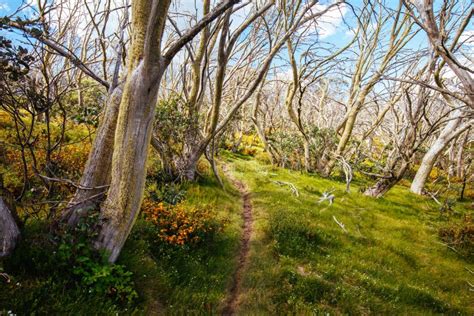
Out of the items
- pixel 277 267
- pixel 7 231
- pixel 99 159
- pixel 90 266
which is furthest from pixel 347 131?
pixel 7 231

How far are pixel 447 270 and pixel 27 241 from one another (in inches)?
335

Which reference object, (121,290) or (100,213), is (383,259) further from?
(100,213)

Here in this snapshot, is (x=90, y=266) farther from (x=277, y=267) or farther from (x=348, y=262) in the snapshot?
(x=348, y=262)

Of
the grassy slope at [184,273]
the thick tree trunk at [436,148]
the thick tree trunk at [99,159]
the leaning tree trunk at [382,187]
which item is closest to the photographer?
the thick tree trunk at [99,159]

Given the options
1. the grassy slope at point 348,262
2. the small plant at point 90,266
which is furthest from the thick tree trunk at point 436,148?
the small plant at point 90,266

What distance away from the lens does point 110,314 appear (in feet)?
10.5

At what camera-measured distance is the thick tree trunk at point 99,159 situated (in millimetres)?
3814

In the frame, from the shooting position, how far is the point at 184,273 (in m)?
4.78

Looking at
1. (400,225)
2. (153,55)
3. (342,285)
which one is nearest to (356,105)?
(400,225)

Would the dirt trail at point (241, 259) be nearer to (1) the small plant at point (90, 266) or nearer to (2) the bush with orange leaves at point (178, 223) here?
(2) the bush with orange leaves at point (178, 223)

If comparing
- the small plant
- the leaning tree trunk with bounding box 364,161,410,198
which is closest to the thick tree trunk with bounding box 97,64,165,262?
the small plant

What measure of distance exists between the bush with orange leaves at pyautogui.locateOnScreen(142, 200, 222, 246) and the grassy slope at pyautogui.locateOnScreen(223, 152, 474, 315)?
4.04 ft

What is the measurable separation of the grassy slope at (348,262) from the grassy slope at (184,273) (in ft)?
1.65

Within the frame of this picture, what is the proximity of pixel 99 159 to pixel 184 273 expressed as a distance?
2.44 m
